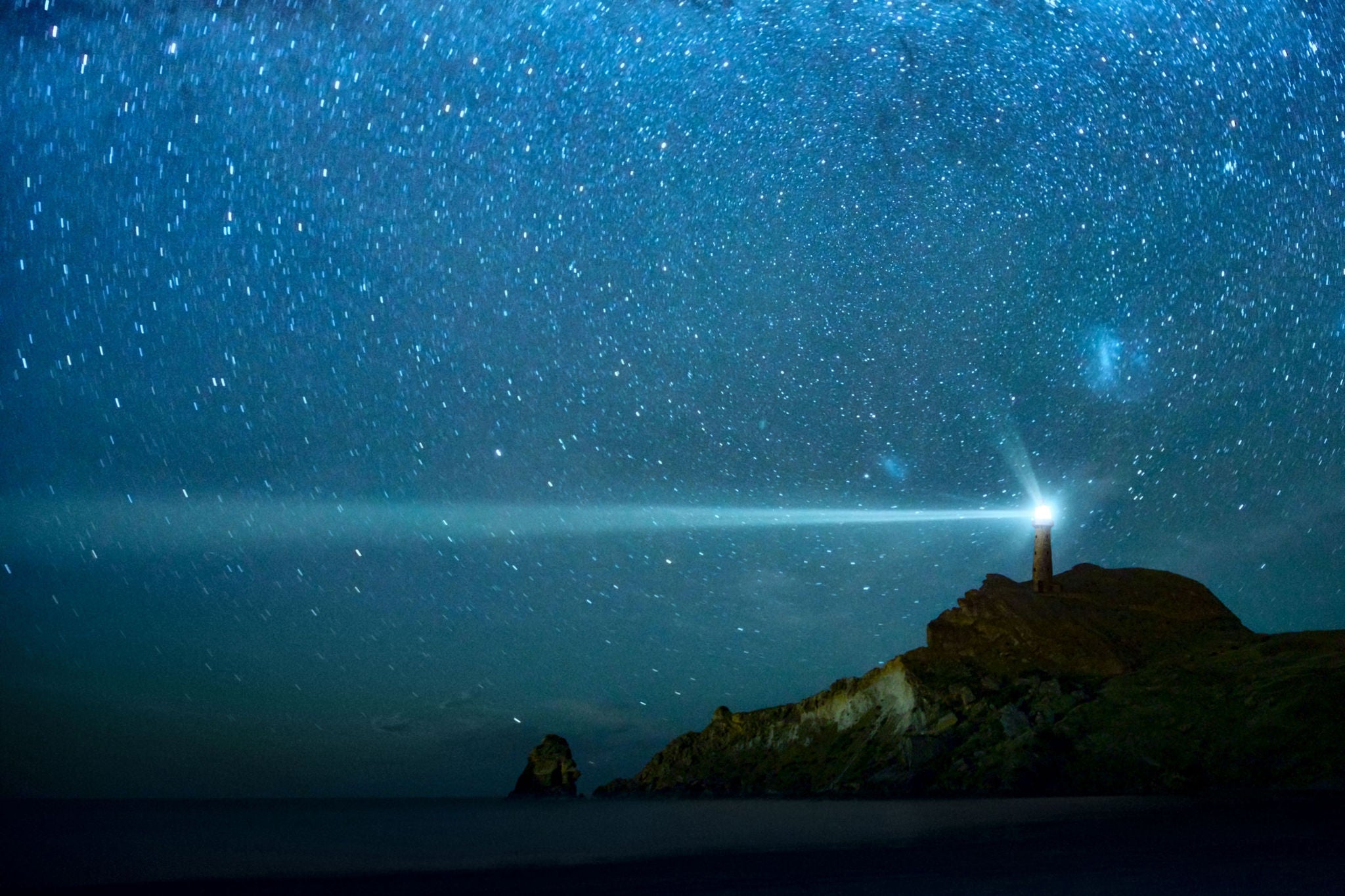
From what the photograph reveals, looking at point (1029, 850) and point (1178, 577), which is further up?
point (1178, 577)

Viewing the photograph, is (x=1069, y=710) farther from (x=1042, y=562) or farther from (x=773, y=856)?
(x=773, y=856)

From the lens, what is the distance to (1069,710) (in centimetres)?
6988

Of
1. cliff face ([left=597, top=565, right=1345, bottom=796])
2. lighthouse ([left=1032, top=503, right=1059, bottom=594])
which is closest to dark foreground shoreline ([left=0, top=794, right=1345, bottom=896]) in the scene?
cliff face ([left=597, top=565, right=1345, bottom=796])

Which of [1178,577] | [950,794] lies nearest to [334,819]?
[950,794]

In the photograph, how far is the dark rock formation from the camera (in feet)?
435

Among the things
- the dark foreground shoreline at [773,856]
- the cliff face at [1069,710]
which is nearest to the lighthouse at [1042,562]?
the cliff face at [1069,710]

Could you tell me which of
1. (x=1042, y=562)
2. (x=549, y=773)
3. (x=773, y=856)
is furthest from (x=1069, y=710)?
(x=549, y=773)

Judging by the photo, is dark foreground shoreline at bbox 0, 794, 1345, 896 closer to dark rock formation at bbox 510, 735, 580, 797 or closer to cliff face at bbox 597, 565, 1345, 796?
cliff face at bbox 597, 565, 1345, 796

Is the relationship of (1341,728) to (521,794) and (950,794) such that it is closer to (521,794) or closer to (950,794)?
(950,794)

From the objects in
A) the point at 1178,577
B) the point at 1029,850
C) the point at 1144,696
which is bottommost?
the point at 1029,850

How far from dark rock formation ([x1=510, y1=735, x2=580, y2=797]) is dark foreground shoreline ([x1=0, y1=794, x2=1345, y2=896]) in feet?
328

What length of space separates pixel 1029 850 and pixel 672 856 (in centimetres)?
675

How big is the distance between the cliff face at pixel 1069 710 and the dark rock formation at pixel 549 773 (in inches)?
1352

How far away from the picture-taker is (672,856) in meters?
18.8
